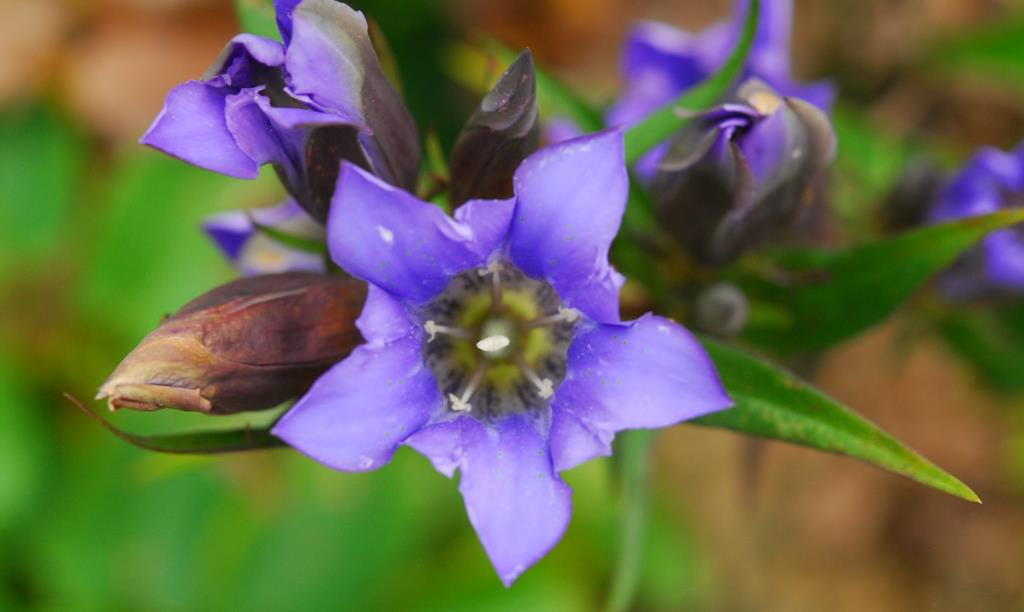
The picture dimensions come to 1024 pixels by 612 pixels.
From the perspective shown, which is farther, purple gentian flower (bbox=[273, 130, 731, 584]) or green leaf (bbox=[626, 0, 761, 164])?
green leaf (bbox=[626, 0, 761, 164])

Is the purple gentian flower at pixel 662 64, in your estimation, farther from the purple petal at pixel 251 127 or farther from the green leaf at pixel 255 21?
the purple petal at pixel 251 127

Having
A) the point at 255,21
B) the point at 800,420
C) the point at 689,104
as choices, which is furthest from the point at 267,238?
the point at 800,420

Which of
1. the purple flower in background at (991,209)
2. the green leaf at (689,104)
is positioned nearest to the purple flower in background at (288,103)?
the green leaf at (689,104)

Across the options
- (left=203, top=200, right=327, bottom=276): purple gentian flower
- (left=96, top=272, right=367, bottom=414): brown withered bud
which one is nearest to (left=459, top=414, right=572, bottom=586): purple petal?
(left=96, top=272, right=367, bottom=414): brown withered bud

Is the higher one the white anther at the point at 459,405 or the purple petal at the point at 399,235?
the purple petal at the point at 399,235

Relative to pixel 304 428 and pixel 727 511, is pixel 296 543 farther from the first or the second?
pixel 304 428

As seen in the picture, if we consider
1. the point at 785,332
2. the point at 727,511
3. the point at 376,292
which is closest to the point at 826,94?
the point at 785,332

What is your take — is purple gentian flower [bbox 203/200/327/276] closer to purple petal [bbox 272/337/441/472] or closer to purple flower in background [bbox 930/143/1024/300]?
purple petal [bbox 272/337/441/472]
